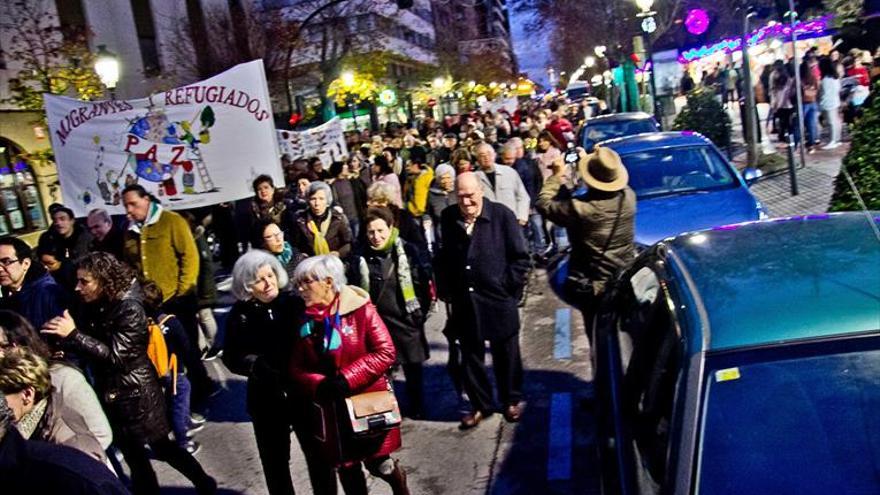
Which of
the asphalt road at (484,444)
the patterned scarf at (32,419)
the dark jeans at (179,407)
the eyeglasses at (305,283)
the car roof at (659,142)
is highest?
the car roof at (659,142)

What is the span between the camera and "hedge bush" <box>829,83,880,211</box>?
236 inches

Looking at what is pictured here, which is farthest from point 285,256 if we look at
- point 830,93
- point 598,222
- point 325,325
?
point 830,93

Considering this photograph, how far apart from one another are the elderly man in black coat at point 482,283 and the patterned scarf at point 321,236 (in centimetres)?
158

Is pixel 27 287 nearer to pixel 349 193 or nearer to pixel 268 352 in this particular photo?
pixel 268 352

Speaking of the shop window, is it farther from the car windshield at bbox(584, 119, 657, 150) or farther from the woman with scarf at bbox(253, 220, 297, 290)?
the woman with scarf at bbox(253, 220, 297, 290)

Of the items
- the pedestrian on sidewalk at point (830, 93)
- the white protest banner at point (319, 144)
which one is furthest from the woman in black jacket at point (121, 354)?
the pedestrian on sidewalk at point (830, 93)

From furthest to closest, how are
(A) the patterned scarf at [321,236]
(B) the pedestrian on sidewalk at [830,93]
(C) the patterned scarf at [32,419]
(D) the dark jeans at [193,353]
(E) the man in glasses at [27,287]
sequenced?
1. (B) the pedestrian on sidewalk at [830,93]
2. (A) the patterned scarf at [321,236]
3. (D) the dark jeans at [193,353]
4. (E) the man in glasses at [27,287]
5. (C) the patterned scarf at [32,419]

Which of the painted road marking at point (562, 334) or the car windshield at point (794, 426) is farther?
the painted road marking at point (562, 334)

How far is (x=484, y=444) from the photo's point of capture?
5.17 m

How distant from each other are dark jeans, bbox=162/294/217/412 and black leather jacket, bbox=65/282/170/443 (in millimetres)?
1970

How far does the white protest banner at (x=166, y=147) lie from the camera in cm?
817

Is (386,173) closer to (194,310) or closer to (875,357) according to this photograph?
(194,310)

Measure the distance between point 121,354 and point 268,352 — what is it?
32.9 inches

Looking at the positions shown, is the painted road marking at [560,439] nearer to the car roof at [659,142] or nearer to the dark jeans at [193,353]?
the dark jeans at [193,353]
